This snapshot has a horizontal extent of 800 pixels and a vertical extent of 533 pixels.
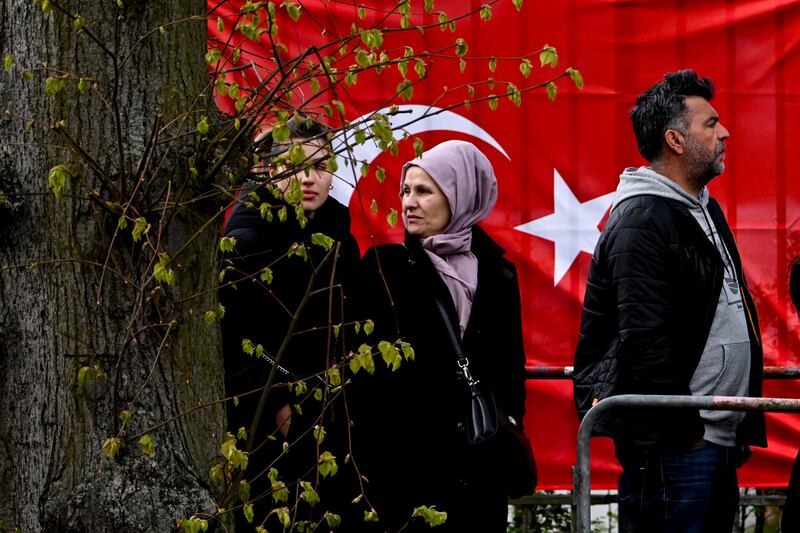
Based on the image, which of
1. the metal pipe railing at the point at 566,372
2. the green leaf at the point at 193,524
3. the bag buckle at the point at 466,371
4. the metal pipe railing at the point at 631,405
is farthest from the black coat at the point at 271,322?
the metal pipe railing at the point at 566,372

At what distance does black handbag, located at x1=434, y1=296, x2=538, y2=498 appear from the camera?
13.9 ft

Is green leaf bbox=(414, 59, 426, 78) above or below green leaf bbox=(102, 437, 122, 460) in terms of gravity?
above

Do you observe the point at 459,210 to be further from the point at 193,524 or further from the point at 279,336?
the point at 193,524

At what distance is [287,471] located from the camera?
4.27 meters

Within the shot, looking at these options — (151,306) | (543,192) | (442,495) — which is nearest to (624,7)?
(543,192)

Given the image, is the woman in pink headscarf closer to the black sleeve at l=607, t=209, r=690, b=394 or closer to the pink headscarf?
the pink headscarf

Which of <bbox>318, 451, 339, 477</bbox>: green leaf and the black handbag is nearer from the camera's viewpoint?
<bbox>318, 451, 339, 477</bbox>: green leaf

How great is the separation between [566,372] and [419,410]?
1.33 m

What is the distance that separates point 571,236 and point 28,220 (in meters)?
3.25

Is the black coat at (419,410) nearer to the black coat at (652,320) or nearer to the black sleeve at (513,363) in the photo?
the black sleeve at (513,363)

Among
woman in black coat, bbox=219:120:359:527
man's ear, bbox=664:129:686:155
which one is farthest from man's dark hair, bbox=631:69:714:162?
woman in black coat, bbox=219:120:359:527

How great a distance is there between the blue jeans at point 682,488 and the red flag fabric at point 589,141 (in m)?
1.56

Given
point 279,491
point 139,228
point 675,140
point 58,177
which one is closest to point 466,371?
point 675,140

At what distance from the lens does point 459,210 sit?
4516 mm
